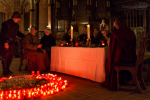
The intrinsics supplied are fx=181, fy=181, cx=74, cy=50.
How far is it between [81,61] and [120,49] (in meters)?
1.37

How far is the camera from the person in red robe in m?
3.55

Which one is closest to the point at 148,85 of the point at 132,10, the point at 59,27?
the point at 132,10

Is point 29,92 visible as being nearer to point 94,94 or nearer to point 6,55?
point 94,94

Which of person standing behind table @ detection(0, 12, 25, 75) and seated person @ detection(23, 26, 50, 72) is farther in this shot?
seated person @ detection(23, 26, 50, 72)

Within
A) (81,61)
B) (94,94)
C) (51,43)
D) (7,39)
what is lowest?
(94,94)

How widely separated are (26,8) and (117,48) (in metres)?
14.8

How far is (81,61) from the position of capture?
186 inches

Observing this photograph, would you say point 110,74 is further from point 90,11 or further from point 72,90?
point 90,11

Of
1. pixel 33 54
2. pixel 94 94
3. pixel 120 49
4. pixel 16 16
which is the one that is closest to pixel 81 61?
pixel 120 49

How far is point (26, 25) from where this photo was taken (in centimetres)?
1702

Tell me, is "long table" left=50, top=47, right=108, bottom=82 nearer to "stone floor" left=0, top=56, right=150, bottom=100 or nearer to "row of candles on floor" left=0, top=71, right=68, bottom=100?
"stone floor" left=0, top=56, right=150, bottom=100

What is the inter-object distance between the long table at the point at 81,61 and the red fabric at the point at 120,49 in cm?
39

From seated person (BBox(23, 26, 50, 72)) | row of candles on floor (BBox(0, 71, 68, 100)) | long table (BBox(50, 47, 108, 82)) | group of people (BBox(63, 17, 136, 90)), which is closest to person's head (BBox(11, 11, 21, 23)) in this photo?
seated person (BBox(23, 26, 50, 72))

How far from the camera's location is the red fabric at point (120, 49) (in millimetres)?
3543
